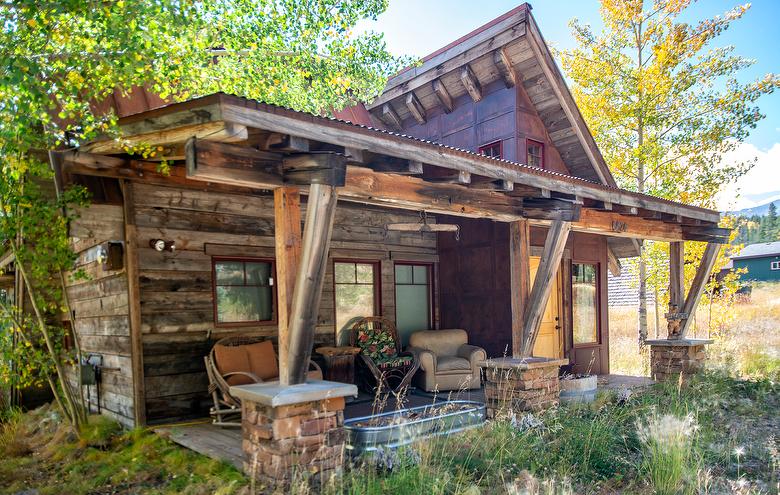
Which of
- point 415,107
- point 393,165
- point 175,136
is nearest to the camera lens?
point 175,136

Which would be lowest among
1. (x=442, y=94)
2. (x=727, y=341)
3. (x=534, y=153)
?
(x=727, y=341)

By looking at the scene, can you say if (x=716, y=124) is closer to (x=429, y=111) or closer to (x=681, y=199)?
(x=681, y=199)

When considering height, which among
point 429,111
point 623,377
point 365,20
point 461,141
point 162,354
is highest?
point 365,20

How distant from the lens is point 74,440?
18.9 feet

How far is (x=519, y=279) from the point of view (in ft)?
19.2

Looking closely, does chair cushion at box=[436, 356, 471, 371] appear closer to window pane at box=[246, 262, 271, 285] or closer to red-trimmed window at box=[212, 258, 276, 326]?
red-trimmed window at box=[212, 258, 276, 326]

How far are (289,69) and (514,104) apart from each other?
11.5 ft

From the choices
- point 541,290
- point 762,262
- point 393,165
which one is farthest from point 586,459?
point 762,262

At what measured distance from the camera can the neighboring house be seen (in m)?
32.8

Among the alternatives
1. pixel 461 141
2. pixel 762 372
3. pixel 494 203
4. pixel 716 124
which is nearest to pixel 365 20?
pixel 461 141

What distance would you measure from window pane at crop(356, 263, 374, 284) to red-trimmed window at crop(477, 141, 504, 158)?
9.24 feet

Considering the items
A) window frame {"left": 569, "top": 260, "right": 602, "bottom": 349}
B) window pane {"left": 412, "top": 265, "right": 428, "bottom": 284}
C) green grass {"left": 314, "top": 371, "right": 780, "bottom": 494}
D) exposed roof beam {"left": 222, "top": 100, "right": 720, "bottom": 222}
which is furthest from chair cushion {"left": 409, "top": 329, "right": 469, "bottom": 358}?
exposed roof beam {"left": 222, "top": 100, "right": 720, "bottom": 222}

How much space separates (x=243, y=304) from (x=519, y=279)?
312 centimetres

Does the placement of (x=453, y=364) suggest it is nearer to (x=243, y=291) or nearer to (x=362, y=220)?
(x=362, y=220)
